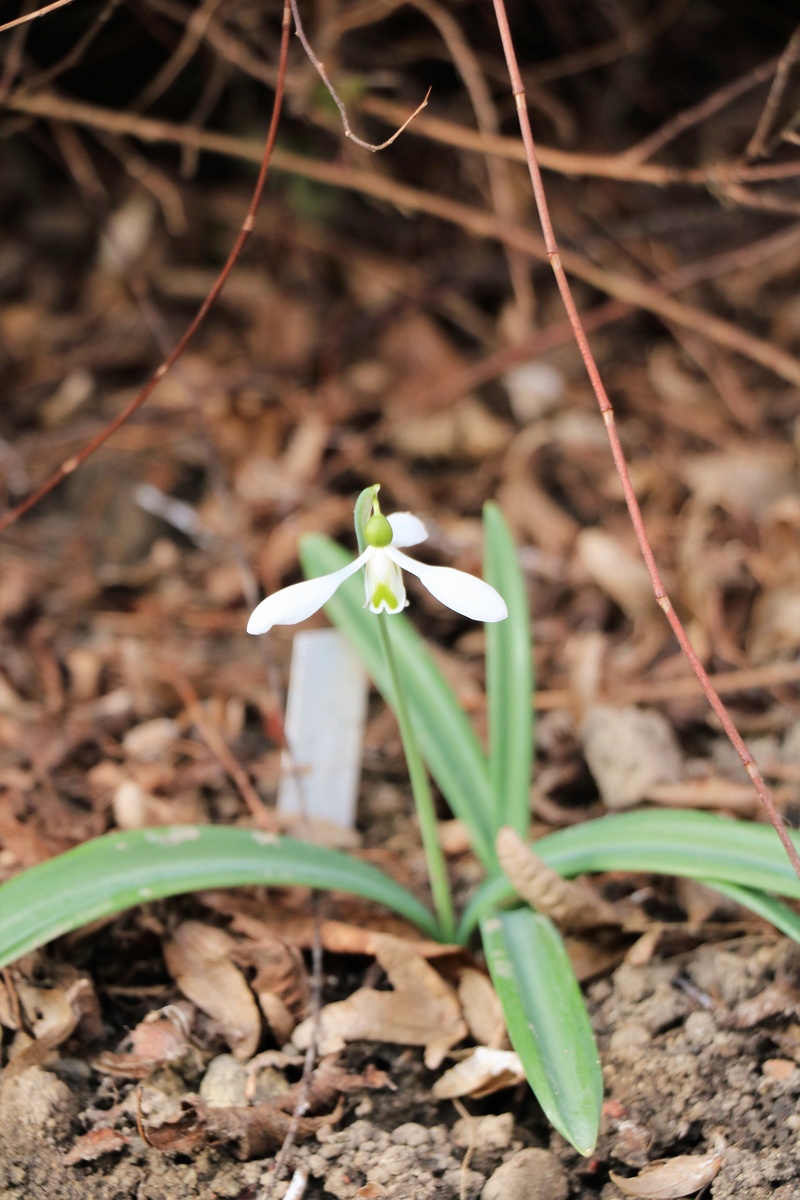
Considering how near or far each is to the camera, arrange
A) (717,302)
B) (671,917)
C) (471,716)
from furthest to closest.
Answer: (717,302)
(471,716)
(671,917)

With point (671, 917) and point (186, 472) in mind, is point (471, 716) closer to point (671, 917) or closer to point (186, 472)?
point (671, 917)

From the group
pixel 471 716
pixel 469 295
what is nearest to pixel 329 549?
pixel 471 716

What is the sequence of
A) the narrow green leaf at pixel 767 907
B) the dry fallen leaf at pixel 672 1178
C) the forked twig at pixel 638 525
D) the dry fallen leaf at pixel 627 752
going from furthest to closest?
the dry fallen leaf at pixel 627 752, the narrow green leaf at pixel 767 907, the dry fallen leaf at pixel 672 1178, the forked twig at pixel 638 525

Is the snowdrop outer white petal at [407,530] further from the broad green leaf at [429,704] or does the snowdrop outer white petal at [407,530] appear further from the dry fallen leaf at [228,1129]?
the dry fallen leaf at [228,1129]

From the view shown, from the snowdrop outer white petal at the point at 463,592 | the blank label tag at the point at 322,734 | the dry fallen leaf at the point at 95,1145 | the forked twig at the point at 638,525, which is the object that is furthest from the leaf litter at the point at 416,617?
the snowdrop outer white petal at the point at 463,592

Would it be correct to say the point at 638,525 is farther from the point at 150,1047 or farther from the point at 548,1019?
the point at 150,1047

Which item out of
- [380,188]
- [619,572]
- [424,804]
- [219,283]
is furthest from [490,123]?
[424,804]
